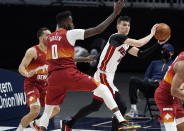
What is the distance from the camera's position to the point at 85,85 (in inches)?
251

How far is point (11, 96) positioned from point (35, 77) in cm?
206

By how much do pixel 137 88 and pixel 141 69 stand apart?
853cm

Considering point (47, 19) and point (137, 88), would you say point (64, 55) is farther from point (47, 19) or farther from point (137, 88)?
point (47, 19)

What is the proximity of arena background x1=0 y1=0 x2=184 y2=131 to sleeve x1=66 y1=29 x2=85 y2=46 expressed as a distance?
30.1 ft

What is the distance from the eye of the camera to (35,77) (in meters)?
7.86

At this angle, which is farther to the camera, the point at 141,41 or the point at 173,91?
the point at 141,41

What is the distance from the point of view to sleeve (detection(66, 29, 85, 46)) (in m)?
6.35

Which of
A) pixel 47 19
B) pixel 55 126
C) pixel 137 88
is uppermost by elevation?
pixel 47 19

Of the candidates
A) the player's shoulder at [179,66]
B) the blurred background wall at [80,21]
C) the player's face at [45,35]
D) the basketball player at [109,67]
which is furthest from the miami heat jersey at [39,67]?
the blurred background wall at [80,21]

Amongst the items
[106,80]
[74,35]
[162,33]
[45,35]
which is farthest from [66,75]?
A: [45,35]

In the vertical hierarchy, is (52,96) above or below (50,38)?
below

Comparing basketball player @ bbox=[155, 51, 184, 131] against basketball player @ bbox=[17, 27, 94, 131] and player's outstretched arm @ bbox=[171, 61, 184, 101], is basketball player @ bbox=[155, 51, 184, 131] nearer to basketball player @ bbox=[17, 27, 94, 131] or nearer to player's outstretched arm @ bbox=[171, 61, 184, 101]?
player's outstretched arm @ bbox=[171, 61, 184, 101]

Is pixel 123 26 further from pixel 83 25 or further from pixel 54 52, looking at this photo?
pixel 83 25

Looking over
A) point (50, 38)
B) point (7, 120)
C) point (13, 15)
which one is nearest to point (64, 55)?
point (50, 38)
